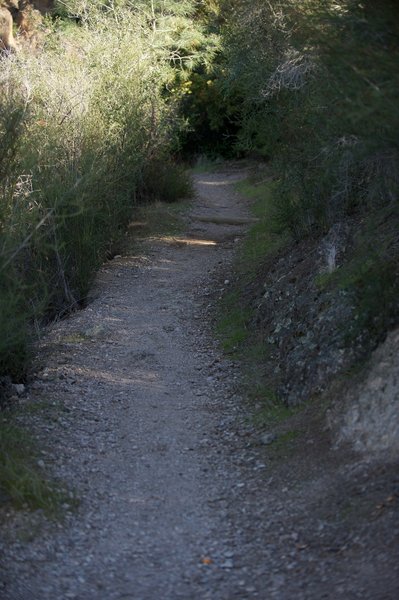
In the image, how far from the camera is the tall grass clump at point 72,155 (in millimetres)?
8383

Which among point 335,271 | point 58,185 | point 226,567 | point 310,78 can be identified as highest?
point 310,78

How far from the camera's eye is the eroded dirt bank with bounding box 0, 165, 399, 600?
5207mm

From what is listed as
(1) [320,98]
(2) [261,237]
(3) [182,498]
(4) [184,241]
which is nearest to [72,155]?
(1) [320,98]

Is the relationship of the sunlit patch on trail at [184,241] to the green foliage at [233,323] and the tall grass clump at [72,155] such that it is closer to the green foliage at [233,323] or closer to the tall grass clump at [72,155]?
the tall grass clump at [72,155]

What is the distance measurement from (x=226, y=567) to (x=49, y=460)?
2.03 meters

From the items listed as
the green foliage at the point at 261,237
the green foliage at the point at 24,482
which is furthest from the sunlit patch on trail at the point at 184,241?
the green foliage at the point at 24,482

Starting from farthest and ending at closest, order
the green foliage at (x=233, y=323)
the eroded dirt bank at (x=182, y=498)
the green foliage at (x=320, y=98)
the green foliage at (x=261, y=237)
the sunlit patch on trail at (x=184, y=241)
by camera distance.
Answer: the sunlit patch on trail at (x=184, y=241) < the green foliage at (x=261, y=237) < the green foliage at (x=233, y=323) < the green foliage at (x=320, y=98) < the eroded dirt bank at (x=182, y=498)

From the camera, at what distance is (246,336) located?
10641mm

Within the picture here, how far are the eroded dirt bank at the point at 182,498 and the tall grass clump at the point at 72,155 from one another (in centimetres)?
111

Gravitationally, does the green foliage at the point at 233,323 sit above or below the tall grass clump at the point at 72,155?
below

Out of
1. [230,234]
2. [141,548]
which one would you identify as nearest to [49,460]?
[141,548]

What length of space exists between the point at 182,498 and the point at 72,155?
22.6 feet

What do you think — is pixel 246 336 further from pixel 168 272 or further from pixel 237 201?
pixel 237 201

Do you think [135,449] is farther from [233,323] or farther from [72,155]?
[72,155]
